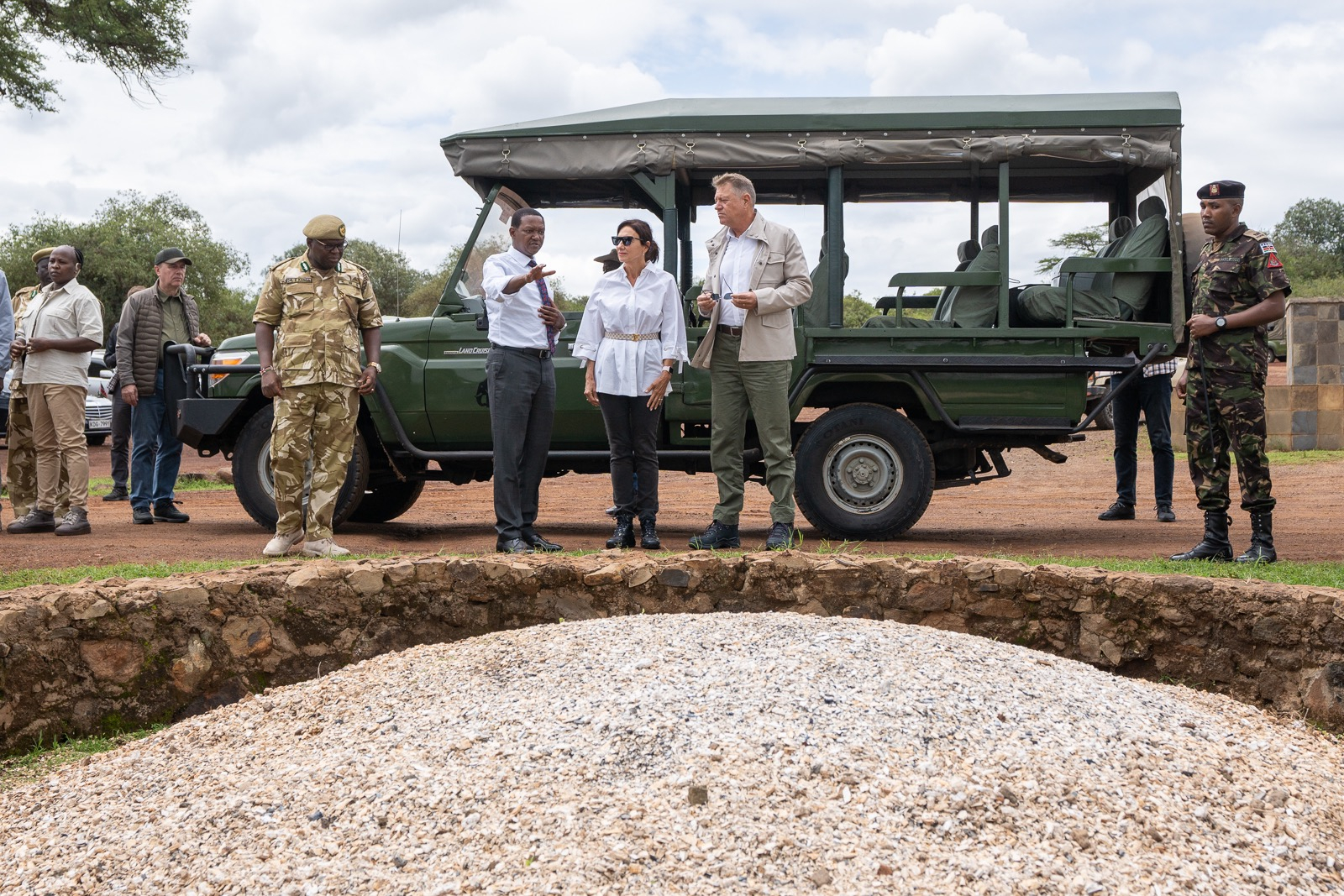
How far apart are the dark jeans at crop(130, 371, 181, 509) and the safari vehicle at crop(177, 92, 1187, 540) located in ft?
3.58

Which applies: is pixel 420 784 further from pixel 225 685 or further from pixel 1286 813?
pixel 1286 813

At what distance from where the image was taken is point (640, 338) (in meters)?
5.84

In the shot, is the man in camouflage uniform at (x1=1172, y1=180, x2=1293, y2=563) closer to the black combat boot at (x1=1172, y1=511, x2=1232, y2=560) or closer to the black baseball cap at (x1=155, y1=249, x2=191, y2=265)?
the black combat boot at (x1=1172, y1=511, x2=1232, y2=560)

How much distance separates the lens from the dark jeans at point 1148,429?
791 centimetres

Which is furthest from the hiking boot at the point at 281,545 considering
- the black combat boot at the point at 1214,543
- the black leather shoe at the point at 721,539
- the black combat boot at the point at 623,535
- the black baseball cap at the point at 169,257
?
the black combat boot at the point at 1214,543

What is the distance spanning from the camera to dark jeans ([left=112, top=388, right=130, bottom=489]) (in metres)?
8.82

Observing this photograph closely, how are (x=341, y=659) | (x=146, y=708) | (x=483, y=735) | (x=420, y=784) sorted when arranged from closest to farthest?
1. (x=420, y=784)
2. (x=483, y=735)
3. (x=146, y=708)
4. (x=341, y=659)

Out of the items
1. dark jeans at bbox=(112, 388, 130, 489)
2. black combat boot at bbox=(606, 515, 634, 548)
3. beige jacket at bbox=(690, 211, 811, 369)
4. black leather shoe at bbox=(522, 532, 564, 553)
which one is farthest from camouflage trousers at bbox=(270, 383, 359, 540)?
dark jeans at bbox=(112, 388, 130, 489)

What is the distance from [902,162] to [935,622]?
136 inches

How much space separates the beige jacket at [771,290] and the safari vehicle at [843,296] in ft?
3.23

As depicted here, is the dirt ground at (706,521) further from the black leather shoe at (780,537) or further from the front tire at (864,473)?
the black leather shoe at (780,537)

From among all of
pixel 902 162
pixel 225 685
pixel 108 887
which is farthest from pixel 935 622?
pixel 902 162

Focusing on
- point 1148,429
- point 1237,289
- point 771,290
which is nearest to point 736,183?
point 771,290

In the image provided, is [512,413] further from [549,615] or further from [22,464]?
[22,464]
